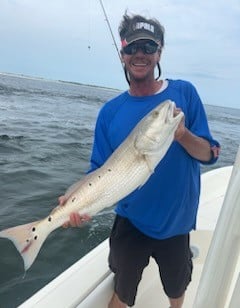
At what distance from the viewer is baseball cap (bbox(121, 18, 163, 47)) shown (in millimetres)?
2604

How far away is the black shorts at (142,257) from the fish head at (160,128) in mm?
796

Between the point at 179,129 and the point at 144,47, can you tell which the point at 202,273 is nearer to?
the point at 179,129

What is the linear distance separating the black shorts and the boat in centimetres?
23

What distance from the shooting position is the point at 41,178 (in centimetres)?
933

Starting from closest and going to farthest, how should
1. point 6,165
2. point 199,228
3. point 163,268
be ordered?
point 163,268 → point 199,228 → point 6,165

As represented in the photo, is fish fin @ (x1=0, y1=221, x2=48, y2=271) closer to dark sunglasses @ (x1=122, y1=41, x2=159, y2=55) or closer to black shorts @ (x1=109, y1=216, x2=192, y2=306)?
black shorts @ (x1=109, y1=216, x2=192, y2=306)

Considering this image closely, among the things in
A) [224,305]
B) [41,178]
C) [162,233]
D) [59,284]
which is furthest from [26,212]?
[224,305]

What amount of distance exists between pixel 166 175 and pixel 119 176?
428 mm

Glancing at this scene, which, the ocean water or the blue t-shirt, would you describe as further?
the ocean water

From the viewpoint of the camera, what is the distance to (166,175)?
2.63 meters

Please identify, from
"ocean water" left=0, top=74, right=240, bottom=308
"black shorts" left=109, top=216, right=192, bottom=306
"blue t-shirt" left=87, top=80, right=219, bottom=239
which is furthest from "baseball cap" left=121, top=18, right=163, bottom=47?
"ocean water" left=0, top=74, right=240, bottom=308

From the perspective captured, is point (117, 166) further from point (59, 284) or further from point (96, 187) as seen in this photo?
point (59, 284)

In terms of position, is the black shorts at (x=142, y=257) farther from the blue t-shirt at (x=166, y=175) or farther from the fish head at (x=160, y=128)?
the fish head at (x=160, y=128)

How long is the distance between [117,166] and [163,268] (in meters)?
0.93
